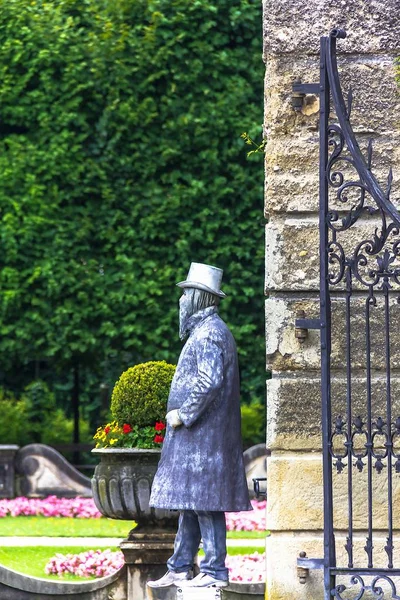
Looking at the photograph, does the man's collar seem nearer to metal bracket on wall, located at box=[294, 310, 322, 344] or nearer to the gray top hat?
the gray top hat

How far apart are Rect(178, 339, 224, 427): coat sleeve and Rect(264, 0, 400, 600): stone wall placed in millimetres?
269

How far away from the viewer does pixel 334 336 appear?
7.03m

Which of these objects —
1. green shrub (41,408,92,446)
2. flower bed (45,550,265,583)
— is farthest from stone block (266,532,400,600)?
green shrub (41,408,92,446)

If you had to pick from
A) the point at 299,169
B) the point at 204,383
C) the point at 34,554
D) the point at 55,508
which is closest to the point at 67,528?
the point at 55,508

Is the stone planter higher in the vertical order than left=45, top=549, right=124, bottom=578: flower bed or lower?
higher

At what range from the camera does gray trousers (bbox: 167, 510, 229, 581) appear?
23.5 feet

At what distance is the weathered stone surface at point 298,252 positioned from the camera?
7.05 metres

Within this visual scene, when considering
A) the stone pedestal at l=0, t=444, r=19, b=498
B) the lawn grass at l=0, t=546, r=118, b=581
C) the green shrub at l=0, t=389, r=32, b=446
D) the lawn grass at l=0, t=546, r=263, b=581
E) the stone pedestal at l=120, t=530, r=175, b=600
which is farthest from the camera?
the green shrub at l=0, t=389, r=32, b=446

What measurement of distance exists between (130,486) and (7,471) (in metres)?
7.98

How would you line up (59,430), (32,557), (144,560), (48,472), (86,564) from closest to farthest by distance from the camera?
1. (144,560)
2. (86,564)
3. (32,557)
4. (48,472)
5. (59,430)

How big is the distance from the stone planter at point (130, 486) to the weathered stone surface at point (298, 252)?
2289mm

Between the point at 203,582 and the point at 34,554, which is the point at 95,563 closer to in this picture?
the point at 34,554

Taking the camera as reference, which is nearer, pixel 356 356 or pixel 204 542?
pixel 356 356

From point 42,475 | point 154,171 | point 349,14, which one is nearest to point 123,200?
point 154,171
